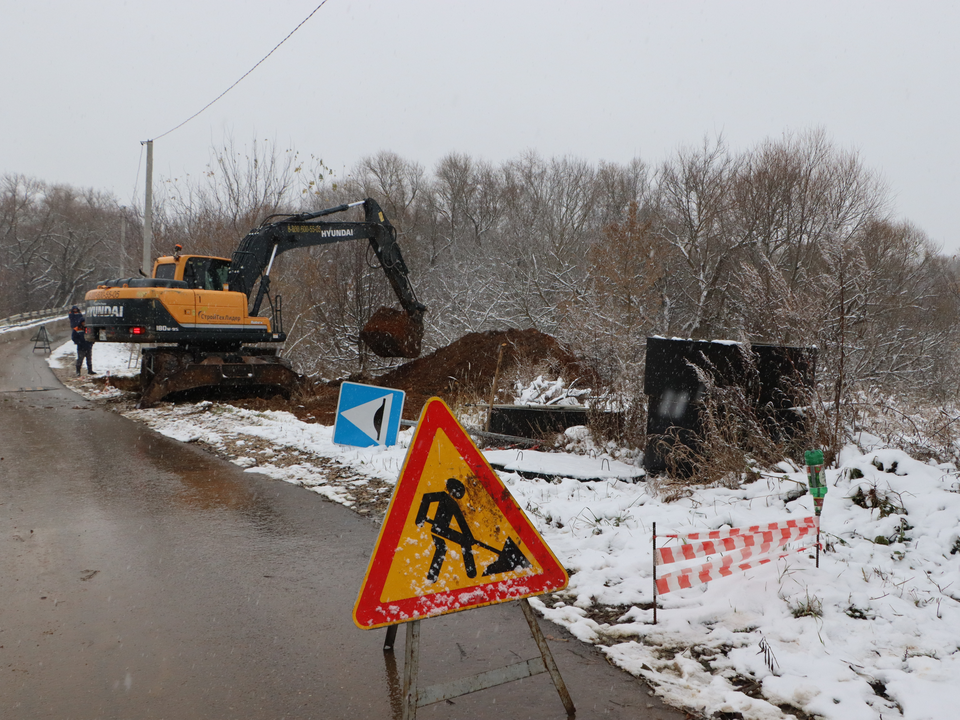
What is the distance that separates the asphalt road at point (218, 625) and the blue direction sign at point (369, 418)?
6.21ft

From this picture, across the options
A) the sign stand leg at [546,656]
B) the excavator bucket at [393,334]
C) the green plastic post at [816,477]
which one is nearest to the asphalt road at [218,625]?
the sign stand leg at [546,656]

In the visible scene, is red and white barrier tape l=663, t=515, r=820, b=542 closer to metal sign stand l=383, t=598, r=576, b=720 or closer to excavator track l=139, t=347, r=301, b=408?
metal sign stand l=383, t=598, r=576, b=720

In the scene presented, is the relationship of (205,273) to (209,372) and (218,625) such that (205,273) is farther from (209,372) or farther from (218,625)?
(218,625)

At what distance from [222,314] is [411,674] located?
1331cm

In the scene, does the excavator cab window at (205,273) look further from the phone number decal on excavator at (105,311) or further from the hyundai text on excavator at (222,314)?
the phone number decal on excavator at (105,311)

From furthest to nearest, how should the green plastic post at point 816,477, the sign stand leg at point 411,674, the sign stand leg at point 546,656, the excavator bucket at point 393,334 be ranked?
the excavator bucket at point 393,334 → the green plastic post at point 816,477 → the sign stand leg at point 546,656 → the sign stand leg at point 411,674

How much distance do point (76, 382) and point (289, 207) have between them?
47.3 feet

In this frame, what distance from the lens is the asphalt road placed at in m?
3.20

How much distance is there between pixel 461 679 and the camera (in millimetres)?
2826

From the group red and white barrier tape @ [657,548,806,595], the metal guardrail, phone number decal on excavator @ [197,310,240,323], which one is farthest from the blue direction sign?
the metal guardrail

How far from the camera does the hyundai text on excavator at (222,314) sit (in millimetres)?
14031

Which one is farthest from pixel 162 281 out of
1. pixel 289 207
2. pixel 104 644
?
pixel 289 207

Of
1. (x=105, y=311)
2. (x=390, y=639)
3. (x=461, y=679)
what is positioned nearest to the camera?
(x=461, y=679)

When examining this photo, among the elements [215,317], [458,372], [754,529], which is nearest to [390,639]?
[754,529]
